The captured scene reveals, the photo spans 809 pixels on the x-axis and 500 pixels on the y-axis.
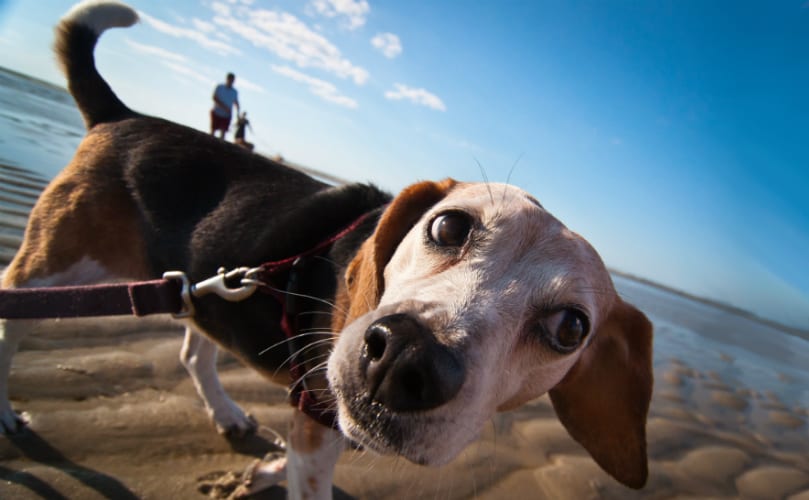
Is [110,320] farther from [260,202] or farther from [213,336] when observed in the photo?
[260,202]

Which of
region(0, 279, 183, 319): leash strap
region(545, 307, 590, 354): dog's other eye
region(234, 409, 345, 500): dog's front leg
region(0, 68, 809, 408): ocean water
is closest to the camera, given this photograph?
region(0, 279, 183, 319): leash strap

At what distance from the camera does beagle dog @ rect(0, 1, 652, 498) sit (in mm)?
1351

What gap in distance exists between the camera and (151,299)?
1.79 metres

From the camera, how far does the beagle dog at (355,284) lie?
4.43 ft

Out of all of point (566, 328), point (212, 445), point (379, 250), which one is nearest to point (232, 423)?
point (212, 445)

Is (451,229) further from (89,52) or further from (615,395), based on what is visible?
(89,52)

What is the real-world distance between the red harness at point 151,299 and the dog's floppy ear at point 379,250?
0.32m

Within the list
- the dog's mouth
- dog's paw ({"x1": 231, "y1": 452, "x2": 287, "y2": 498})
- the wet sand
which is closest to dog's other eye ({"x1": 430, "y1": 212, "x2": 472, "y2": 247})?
the dog's mouth

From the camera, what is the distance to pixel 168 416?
289 centimetres

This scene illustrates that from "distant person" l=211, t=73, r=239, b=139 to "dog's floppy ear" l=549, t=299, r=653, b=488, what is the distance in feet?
43.4

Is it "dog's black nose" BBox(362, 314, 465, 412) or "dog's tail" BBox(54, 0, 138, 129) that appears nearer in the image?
"dog's black nose" BBox(362, 314, 465, 412)

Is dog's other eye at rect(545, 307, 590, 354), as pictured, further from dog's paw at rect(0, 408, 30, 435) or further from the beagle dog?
dog's paw at rect(0, 408, 30, 435)

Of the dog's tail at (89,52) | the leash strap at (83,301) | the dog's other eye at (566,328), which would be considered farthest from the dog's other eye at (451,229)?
the dog's tail at (89,52)

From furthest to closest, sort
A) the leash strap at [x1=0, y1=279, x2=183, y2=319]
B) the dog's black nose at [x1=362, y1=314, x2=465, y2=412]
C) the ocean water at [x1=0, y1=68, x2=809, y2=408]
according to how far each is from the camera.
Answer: the ocean water at [x1=0, y1=68, x2=809, y2=408], the leash strap at [x1=0, y1=279, x2=183, y2=319], the dog's black nose at [x1=362, y1=314, x2=465, y2=412]
